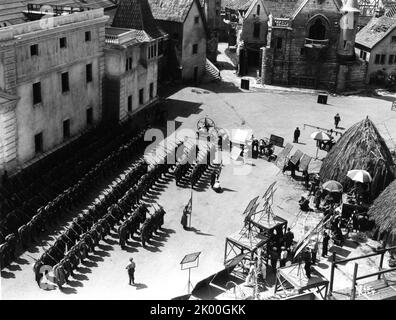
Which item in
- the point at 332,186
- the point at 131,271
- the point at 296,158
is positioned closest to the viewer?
the point at 131,271

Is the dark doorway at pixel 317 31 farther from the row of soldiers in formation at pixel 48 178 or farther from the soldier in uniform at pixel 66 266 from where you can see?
the soldier in uniform at pixel 66 266

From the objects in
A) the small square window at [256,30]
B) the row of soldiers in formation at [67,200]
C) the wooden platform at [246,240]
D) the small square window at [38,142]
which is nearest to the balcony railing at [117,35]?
the row of soldiers in formation at [67,200]

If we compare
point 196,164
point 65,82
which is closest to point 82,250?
point 196,164

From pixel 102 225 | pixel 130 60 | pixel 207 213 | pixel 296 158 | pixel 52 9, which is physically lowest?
pixel 207 213

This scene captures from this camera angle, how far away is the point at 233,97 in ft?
204

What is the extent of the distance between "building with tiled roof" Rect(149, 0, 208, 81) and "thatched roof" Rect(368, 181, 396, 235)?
1432 inches

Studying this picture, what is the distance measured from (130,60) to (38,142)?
1336cm

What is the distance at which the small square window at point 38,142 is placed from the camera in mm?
40219

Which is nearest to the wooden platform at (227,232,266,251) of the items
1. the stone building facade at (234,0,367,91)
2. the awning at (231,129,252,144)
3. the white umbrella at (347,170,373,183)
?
the white umbrella at (347,170,373,183)

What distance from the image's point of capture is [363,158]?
37.5 m

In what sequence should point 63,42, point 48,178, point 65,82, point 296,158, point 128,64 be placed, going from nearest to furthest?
point 48,178 → point 63,42 → point 296,158 → point 65,82 → point 128,64

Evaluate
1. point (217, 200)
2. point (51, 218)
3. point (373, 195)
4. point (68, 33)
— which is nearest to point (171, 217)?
point (217, 200)

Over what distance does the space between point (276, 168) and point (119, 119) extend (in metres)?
14.8

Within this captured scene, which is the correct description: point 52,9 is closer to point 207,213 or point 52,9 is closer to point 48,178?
point 48,178
